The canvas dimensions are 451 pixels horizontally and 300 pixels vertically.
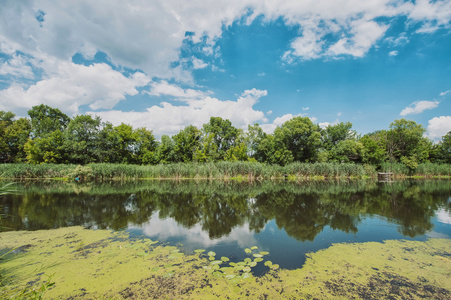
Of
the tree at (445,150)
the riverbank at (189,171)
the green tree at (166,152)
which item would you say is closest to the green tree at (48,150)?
the riverbank at (189,171)

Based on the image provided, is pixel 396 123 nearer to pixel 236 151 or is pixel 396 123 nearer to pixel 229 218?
pixel 236 151

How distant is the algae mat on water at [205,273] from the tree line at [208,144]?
34.1 metres

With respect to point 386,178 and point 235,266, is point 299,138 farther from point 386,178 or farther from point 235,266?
point 235,266

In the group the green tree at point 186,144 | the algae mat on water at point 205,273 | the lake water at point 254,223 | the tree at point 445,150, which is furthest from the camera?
the tree at point 445,150

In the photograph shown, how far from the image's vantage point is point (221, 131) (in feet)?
149

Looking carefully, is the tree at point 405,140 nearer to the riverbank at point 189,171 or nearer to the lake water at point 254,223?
the riverbank at point 189,171

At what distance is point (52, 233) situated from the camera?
20.0 ft

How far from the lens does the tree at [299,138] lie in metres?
38.2

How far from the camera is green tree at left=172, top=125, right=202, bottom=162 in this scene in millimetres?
41594

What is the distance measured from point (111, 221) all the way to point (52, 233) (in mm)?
1776

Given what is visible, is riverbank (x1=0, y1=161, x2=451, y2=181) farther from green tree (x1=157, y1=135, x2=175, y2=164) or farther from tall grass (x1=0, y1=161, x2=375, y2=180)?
green tree (x1=157, y1=135, x2=175, y2=164)

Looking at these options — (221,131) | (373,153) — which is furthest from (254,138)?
(373,153)

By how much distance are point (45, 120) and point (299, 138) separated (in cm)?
5662

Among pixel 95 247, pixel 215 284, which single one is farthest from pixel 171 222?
pixel 215 284
